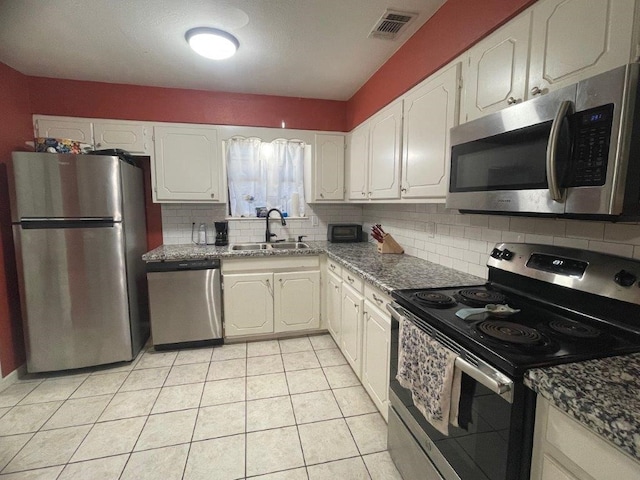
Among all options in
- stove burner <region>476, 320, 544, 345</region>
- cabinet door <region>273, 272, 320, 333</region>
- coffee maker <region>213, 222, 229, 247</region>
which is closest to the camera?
stove burner <region>476, 320, 544, 345</region>

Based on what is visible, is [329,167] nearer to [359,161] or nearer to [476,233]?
[359,161]

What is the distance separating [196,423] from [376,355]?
3.93 feet

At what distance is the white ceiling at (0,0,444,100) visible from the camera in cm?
178

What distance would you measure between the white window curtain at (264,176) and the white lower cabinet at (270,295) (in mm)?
770

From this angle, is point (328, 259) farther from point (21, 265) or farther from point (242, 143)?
point (21, 265)

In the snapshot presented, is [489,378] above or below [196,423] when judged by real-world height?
above

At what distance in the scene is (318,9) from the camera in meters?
1.80

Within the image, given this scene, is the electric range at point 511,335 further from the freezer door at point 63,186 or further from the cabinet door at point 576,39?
the freezer door at point 63,186

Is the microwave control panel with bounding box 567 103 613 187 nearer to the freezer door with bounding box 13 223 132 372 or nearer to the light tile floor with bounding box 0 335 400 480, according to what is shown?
the light tile floor with bounding box 0 335 400 480

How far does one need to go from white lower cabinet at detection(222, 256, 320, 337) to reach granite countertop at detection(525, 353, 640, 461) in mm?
2301

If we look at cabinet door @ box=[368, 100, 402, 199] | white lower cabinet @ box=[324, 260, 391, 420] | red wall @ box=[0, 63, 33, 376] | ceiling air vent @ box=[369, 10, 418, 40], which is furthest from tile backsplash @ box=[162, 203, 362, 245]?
ceiling air vent @ box=[369, 10, 418, 40]

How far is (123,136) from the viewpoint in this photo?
2.86 metres

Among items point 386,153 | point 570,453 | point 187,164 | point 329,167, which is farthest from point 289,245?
point 570,453

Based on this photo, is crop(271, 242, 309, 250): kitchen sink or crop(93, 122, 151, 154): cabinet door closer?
crop(93, 122, 151, 154): cabinet door
